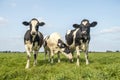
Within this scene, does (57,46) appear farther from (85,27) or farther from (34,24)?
(34,24)

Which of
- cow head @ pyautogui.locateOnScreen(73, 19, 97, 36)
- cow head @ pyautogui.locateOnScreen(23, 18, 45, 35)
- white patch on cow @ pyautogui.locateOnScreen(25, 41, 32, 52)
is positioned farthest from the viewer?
cow head @ pyautogui.locateOnScreen(73, 19, 97, 36)

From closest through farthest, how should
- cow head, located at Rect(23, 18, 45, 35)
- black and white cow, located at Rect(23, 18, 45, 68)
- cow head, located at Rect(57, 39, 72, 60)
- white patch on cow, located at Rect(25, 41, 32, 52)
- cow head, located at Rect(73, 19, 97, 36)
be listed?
cow head, located at Rect(23, 18, 45, 35), black and white cow, located at Rect(23, 18, 45, 68), white patch on cow, located at Rect(25, 41, 32, 52), cow head, located at Rect(73, 19, 97, 36), cow head, located at Rect(57, 39, 72, 60)

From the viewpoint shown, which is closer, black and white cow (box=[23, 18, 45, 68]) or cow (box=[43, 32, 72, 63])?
black and white cow (box=[23, 18, 45, 68])

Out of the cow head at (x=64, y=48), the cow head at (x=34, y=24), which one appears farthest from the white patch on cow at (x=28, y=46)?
the cow head at (x=64, y=48)

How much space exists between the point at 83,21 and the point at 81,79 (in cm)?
1126

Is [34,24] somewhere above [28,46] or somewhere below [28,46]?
above

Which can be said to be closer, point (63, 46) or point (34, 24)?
point (34, 24)

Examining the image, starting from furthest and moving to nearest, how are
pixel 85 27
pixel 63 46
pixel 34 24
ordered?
pixel 63 46 → pixel 85 27 → pixel 34 24

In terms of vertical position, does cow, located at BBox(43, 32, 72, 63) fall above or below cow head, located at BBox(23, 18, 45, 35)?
below

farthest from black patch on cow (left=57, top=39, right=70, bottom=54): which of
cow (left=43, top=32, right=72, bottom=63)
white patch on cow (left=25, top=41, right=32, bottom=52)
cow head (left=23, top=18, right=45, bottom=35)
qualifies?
white patch on cow (left=25, top=41, right=32, bottom=52)

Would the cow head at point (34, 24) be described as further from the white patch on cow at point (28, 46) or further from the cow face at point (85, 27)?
the cow face at point (85, 27)

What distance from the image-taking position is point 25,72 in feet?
51.5

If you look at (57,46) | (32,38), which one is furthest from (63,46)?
(32,38)

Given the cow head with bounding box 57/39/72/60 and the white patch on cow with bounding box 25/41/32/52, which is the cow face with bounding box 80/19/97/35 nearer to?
the cow head with bounding box 57/39/72/60
